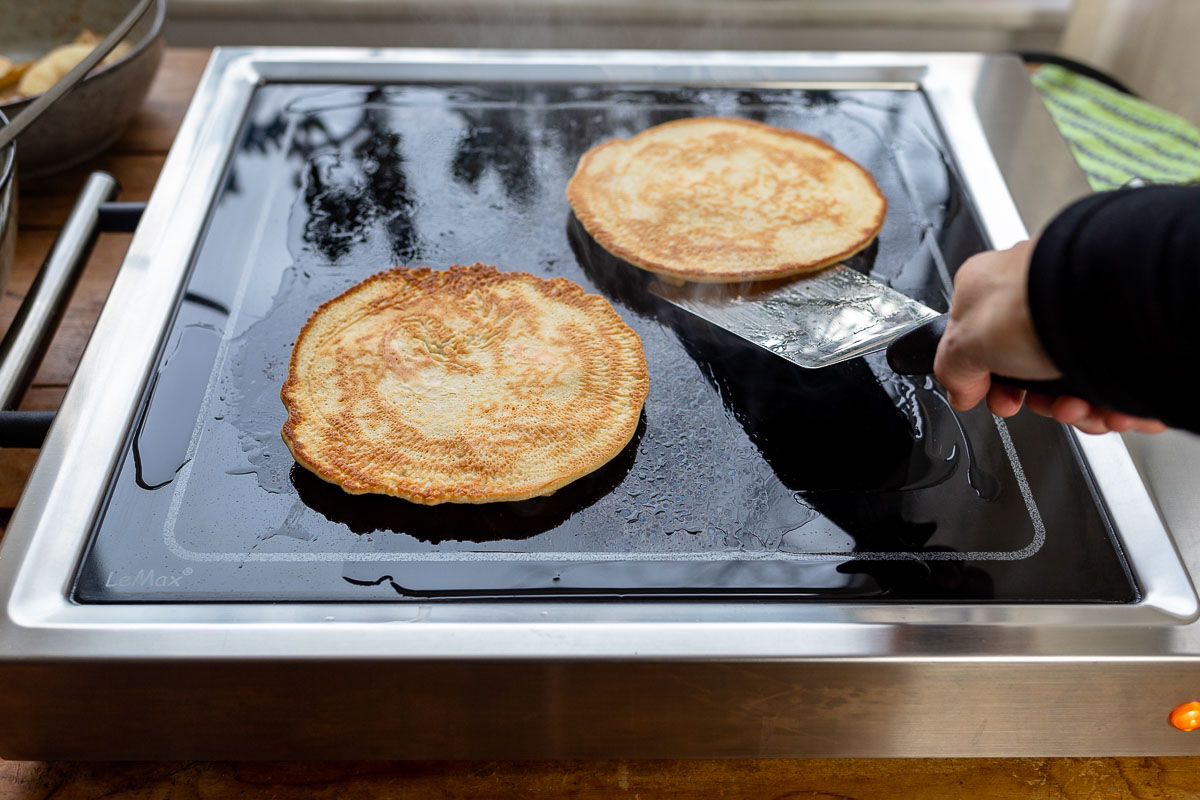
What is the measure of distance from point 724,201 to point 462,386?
0.49m

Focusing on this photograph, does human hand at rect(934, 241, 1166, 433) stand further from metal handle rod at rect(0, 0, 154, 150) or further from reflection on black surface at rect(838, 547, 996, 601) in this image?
metal handle rod at rect(0, 0, 154, 150)

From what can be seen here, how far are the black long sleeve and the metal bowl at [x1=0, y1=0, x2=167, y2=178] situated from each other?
1.30m

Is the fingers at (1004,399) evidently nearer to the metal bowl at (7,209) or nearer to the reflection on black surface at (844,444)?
the reflection on black surface at (844,444)

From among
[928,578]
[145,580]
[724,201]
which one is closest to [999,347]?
[928,578]

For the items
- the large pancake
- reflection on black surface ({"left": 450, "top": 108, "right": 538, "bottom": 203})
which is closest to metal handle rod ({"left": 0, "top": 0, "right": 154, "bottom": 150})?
reflection on black surface ({"left": 450, "top": 108, "right": 538, "bottom": 203})

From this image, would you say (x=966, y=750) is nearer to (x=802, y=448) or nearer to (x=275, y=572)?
(x=802, y=448)

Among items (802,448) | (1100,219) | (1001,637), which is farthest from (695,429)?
(1100,219)

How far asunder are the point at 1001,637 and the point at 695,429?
344 millimetres

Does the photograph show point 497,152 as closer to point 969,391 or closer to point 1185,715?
point 969,391

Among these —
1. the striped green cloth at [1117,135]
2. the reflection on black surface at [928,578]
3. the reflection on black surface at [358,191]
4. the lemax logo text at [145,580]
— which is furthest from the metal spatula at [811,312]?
the striped green cloth at [1117,135]

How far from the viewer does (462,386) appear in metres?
1.01

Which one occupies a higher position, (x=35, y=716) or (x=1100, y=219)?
(x=1100, y=219)

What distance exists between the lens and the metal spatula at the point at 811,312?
1.04 meters

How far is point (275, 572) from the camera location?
838 mm
